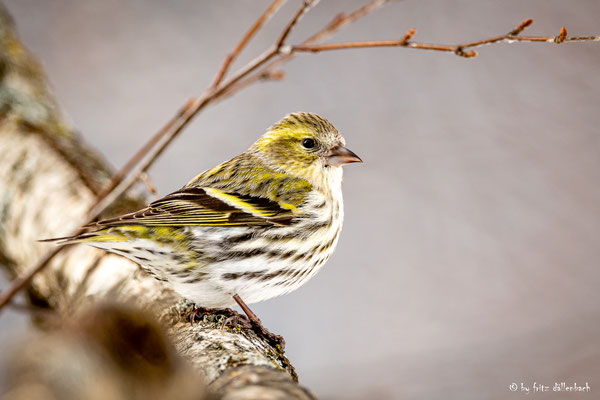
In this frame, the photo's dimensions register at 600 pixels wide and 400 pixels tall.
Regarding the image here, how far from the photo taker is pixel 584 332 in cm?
224

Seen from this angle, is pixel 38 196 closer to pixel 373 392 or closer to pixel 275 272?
pixel 275 272

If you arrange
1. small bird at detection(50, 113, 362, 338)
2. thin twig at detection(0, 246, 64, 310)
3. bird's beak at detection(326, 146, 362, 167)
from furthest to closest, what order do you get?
bird's beak at detection(326, 146, 362, 167), small bird at detection(50, 113, 362, 338), thin twig at detection(0, 246, 64, 310)

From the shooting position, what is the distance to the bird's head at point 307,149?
6.71 feet

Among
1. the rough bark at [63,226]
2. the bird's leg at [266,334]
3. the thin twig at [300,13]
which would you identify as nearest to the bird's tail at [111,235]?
the rough bark at [63,226]

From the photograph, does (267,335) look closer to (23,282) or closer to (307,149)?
(23,282)

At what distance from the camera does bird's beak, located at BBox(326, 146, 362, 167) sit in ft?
6.59

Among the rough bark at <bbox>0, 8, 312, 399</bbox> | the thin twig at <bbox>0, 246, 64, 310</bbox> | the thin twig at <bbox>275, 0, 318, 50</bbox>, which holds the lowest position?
the thin twig at <bbox>0, 246, 64, 310</bbox>

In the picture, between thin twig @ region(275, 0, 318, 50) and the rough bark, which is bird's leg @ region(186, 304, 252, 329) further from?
thin twig @ region(275, 0, 318, 50)

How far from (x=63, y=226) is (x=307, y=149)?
94 cm

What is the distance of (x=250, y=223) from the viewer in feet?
5.73

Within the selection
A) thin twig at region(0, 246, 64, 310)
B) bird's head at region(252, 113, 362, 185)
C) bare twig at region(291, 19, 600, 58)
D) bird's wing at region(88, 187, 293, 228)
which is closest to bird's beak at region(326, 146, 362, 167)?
bird's head at region(252, 113, 362, 185)

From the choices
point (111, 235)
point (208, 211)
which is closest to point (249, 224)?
point (208, 211)

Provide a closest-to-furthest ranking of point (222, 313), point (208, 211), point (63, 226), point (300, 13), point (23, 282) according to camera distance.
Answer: point (300, 13) < point (23, 282) < point (222, 313) < point (208, 211) < point (63, 226)

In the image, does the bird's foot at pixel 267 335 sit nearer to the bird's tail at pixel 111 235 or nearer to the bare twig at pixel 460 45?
the bird's tail at pixel 111 235
